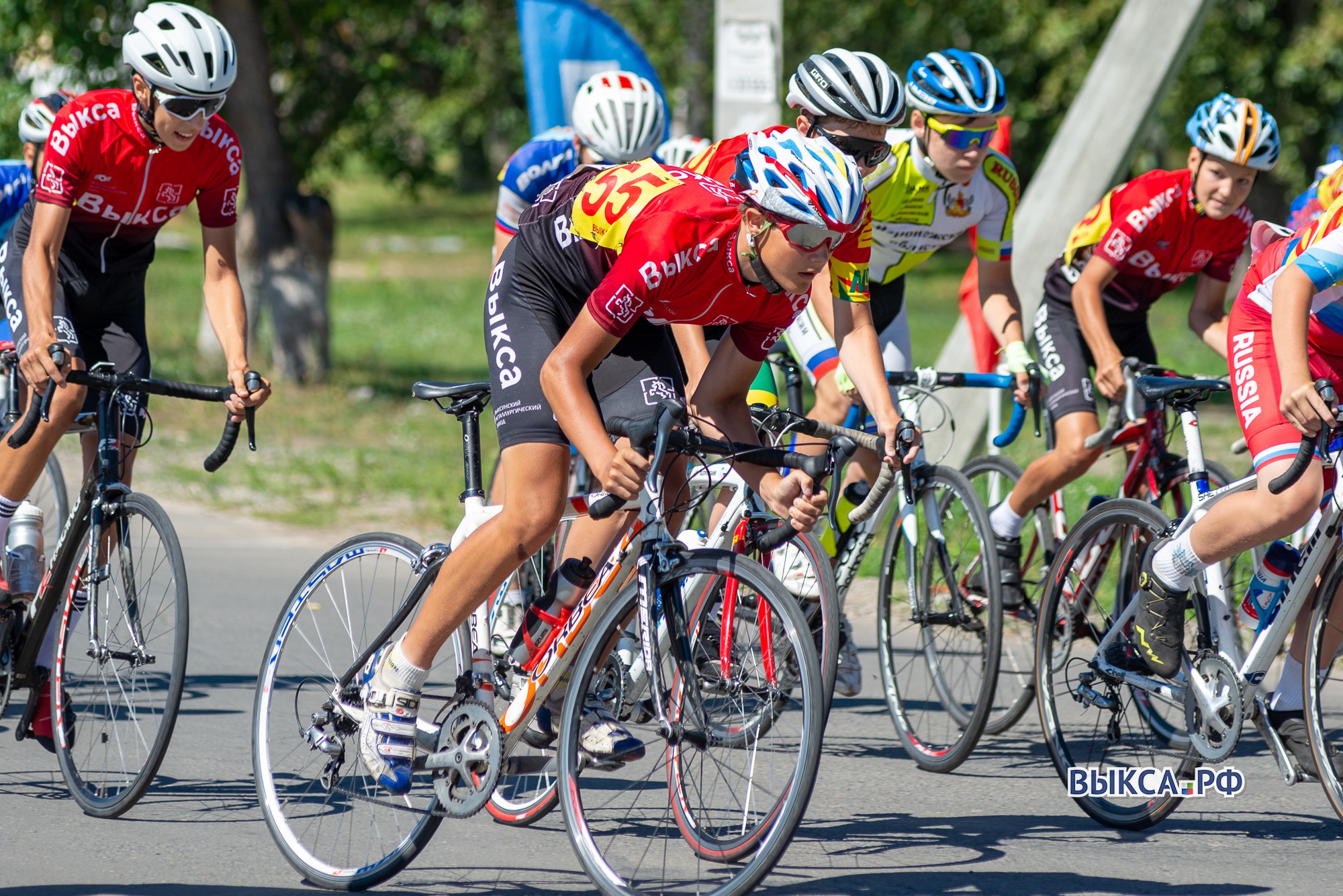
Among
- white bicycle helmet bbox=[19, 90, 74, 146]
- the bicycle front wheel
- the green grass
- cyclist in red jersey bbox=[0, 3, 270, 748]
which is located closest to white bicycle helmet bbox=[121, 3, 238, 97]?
cyclist in red jersey bbox=[0, 3, 270, 748]

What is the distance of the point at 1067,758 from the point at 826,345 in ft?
6.03

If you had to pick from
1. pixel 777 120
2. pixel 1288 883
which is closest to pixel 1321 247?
pixel 1288 883

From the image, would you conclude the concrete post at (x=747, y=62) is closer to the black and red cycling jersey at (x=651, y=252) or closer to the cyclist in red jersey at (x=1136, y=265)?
the cyclist in red jersey at (x=1136, y=265)

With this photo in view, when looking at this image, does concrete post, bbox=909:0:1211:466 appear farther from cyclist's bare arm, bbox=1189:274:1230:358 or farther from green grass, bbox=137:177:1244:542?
cyclist's bare arm, bbox=1189:274:1230:358

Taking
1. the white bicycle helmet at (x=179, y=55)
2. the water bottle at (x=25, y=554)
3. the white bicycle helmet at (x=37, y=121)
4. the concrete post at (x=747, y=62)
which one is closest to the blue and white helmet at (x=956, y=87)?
the white bicycle helmet at (x=179, y=55)

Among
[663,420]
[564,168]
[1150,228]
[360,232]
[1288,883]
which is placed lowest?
[1288,883]

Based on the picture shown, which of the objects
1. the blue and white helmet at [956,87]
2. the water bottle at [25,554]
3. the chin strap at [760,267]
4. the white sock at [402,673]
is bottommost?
Result: the white sock at [402,673]

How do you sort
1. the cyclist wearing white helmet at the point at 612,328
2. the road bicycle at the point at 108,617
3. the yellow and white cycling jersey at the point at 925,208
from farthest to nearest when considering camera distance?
1. the yellow and white cycling jersey at the point at 925,208
2. the road bicycle at the point at 108,617
3. the cyclist wearing white helmet at the point at 612,328

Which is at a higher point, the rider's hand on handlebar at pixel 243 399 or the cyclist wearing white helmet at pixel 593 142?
the cyclist wearing white helmet at pixel 593 142

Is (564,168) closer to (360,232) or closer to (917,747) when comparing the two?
(917,747)

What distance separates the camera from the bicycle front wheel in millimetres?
4473

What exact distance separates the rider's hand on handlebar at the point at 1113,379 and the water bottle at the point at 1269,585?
1.32 metres

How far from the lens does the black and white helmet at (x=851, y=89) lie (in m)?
4.89

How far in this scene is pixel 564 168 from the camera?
642 centimetres
